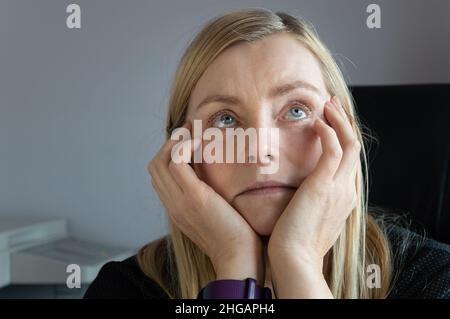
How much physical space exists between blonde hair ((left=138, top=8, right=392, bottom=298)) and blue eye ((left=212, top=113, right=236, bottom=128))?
81mm

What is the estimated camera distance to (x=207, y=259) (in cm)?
87

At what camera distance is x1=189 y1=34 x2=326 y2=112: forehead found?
28.1 inches

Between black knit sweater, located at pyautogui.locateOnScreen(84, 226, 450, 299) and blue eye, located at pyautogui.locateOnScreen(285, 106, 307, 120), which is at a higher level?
blue eye, located at pyautogui.locateOnScreen(285, 106, 307, 120)

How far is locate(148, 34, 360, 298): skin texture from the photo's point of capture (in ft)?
2.19

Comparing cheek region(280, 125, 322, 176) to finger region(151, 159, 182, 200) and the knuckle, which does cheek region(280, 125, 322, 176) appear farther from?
finger region(151, 159, 182, 200)

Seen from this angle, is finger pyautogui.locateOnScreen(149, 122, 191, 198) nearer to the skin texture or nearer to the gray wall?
the skin texture

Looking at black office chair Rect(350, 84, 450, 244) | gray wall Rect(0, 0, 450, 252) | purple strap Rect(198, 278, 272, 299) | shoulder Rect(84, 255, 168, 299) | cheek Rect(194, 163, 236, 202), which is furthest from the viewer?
gray wall Rect(0, 0, 450, 252)

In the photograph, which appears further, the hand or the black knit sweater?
the black knit sweater

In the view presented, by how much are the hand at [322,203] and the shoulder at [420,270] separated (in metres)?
0.18

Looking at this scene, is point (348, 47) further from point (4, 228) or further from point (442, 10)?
point (4, 228)

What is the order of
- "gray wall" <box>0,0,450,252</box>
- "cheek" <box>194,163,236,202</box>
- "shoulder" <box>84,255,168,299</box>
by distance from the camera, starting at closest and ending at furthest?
1. "cheek" <box>194,163,236,202</box>
2. "shoulder" <box>84,255,168,299</box>
3. "gray wall" <box>0,0,450,252</box>

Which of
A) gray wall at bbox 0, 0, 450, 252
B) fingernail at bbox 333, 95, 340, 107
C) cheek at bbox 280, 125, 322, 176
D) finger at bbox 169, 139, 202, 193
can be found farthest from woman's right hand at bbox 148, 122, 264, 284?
gray wall at bbox 0, 0, 450, 252

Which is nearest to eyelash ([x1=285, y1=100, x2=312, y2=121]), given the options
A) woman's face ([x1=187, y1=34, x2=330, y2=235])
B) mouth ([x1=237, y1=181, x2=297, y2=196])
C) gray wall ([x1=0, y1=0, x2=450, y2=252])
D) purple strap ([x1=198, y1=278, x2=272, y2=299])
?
woman's face ([x1=187, y1=34, x2=330, y2=235])

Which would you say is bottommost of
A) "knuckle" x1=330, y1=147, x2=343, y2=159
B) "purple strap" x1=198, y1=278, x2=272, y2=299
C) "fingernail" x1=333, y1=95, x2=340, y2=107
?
"purple strap" x1=198, y1=278, x2=272, y2=299
